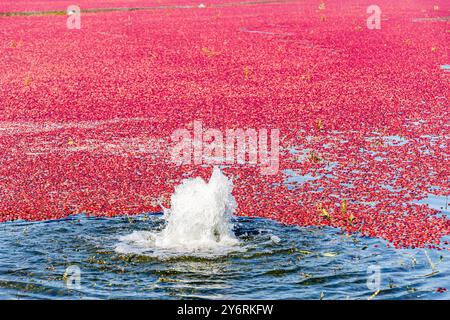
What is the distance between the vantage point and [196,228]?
46.0ft

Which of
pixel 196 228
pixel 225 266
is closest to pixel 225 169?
pixel 196 228

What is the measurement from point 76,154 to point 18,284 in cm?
798

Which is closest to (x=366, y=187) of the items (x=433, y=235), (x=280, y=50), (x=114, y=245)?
(x=433, y=235)

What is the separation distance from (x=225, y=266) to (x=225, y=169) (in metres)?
5.99

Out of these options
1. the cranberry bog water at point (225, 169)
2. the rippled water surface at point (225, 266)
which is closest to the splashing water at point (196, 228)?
the cranberry bog water at point (225, 169)

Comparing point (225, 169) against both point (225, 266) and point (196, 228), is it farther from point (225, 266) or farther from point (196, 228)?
point (225, 266)

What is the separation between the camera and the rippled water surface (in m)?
11.3

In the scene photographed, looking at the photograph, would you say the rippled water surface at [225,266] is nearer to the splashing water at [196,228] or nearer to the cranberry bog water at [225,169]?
the cranberry bog water at [225,169]

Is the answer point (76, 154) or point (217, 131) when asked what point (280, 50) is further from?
point (76, 154)

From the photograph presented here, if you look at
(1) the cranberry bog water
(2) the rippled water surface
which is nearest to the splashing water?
(1) the cranberry bog water

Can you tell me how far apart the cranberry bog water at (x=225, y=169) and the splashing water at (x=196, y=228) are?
0.04 metres

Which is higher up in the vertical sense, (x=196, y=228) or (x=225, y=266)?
(x=196, y=228)

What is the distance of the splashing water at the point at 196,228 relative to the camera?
13.3 meters

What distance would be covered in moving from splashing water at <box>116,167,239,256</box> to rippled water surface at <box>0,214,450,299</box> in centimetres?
23
